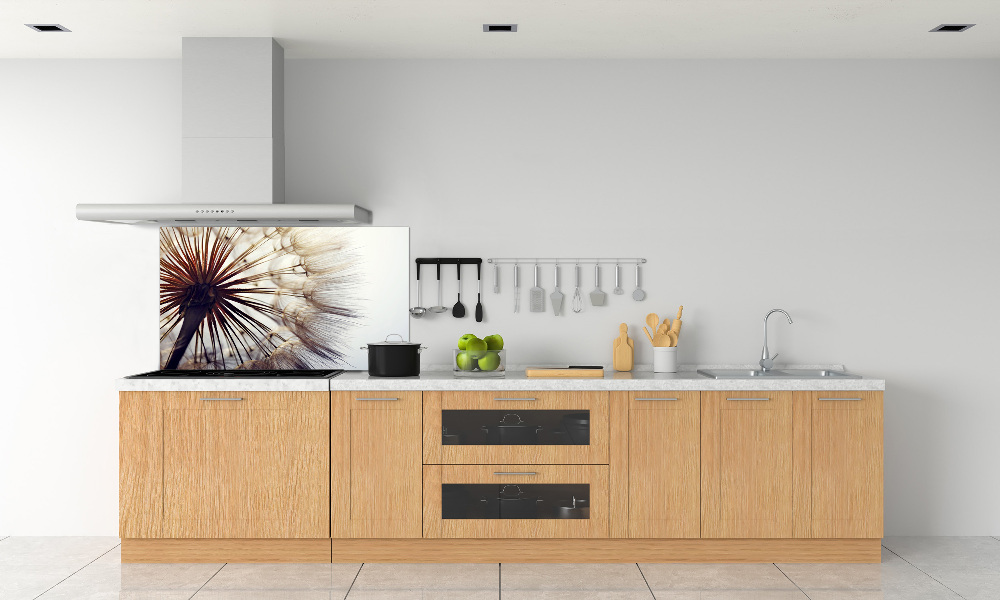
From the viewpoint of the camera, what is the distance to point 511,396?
3.71m

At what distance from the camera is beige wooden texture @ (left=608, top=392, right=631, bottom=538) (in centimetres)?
369

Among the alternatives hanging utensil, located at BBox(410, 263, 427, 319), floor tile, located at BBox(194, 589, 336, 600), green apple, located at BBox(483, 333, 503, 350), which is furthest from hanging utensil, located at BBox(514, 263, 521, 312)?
floor tile, located at BBox(194, 589, 336, 600)

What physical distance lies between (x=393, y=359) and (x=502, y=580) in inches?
45.3

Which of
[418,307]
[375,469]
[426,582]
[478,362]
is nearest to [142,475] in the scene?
[375,469]

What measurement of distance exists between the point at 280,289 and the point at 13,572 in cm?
182

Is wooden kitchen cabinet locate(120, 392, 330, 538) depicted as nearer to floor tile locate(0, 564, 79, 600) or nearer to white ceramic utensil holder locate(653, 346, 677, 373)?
floor tile locate(0, 564, 79, 600)

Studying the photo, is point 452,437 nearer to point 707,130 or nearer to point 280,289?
point 280,289

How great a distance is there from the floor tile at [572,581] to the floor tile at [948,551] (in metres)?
1.43

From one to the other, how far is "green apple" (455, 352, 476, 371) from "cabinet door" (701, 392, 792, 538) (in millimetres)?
1160

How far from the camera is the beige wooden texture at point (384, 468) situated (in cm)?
370

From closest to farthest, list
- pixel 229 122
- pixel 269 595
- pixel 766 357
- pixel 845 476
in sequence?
pixel 269 595 < pixel 845 476 < pixel 229 122 < pixel 766 357

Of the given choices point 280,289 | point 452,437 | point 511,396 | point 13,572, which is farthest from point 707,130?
point 13,572

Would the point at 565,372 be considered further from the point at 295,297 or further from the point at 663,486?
the point at 295,297

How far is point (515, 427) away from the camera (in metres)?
3.70
